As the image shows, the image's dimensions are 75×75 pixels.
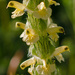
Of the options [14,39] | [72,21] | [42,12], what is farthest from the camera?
[14,39]

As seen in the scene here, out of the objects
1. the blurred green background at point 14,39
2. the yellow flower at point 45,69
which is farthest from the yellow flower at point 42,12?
the blurred green background at point 14,39

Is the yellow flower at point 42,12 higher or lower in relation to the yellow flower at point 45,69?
higher

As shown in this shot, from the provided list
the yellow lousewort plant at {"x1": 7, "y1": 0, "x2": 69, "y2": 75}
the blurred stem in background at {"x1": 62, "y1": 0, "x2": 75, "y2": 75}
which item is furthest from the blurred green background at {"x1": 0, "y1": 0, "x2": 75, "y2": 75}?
the yellow lousewort plant at {"x1": 7, "y1": 0, "x2": 69, "y2": 75}

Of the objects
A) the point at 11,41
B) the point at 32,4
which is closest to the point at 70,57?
the point at 11,41

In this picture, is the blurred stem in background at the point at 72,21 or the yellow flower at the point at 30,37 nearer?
the yellow flower at the point at 30,37

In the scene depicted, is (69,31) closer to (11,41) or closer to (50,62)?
(11,41)

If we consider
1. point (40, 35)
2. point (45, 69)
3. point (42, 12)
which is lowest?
point (45, 69)

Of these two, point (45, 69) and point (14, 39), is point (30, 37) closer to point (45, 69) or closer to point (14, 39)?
point (45, 69)

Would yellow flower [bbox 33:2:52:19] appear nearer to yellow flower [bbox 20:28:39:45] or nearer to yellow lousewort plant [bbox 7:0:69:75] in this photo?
yellow lousewort plant [bbox 7:0:69:75]

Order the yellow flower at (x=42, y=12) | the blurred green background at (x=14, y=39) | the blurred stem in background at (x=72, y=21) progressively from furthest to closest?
the blurred green background at (x=14, y=39)
the blurred stem in background at (x=72, y=21)
the yellow flower at (x=42, y=12)

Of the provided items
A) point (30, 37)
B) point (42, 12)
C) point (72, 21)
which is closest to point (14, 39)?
point (72, 21)

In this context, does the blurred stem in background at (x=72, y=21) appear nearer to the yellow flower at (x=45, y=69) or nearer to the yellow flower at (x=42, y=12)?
the yellow flower at (x=45, y=69)
